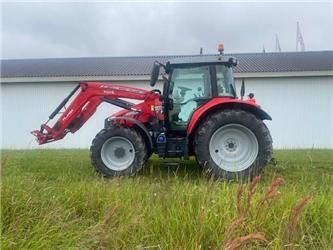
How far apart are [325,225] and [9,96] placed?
1580cm

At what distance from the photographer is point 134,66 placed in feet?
62.0

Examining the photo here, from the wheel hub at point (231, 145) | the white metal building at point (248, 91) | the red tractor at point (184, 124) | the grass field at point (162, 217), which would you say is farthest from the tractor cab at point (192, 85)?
the white metal building at point (248, 91)

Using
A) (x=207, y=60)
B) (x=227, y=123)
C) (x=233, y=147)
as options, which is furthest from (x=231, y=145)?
(x=207, y=60)

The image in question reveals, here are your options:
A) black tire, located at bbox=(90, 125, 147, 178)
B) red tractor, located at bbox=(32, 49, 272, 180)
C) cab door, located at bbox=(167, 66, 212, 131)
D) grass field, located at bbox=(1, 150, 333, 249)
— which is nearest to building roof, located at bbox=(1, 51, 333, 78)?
red tractor, located at bbox=(32, 49, 272, 180)

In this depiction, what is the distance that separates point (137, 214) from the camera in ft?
13.9

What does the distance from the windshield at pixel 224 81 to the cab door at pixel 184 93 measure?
23cm

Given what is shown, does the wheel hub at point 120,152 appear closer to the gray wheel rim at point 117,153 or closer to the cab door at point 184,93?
the gray wheel rim at point 117,153

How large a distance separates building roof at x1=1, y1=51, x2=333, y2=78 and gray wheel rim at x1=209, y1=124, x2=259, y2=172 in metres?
9.71

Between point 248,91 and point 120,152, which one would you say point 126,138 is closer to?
point 120,152

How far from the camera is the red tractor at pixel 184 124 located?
7.07m

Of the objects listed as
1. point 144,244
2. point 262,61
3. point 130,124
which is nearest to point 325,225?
point 144,244

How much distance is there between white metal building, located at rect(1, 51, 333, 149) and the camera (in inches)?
635

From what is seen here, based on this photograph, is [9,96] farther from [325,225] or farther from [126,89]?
[325,225]

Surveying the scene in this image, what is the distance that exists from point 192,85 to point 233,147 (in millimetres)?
1380
